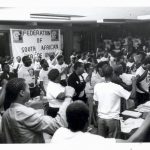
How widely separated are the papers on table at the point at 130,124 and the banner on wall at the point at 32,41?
11.0ft

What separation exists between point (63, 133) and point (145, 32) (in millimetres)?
13111

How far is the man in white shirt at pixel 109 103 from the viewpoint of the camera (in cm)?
316

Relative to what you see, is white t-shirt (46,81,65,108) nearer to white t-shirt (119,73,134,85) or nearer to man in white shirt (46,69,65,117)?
man in white shirt (46,69,65,117)

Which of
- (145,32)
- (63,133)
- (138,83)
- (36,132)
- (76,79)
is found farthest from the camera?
(145,32)

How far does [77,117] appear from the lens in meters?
1.52

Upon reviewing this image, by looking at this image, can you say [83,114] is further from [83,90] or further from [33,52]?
[33,52]

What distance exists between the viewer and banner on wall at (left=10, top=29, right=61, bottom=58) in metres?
5.85

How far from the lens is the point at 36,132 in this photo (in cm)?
174

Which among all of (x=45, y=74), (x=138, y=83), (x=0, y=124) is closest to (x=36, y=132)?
(x=0, y=124)

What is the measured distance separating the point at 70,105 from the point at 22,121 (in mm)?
323

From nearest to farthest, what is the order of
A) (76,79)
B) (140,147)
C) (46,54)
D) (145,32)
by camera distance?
(140,147) → (76,79) → (46,54) → (145,32)

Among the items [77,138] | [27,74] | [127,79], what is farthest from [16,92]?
[27,74]

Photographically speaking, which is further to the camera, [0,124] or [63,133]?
[0,124]

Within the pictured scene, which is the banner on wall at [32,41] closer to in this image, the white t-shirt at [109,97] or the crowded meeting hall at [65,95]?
the crowded meeting hall at [65,95]
